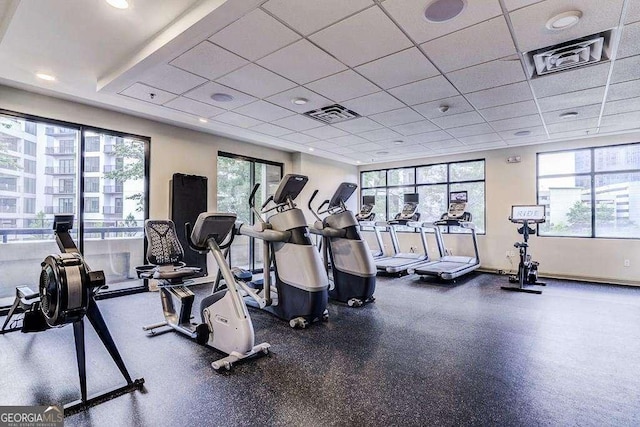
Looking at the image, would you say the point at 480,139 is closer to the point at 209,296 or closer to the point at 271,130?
the point at 271,130

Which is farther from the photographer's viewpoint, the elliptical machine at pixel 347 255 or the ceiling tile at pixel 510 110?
the elliptical machine at pixel 347 255

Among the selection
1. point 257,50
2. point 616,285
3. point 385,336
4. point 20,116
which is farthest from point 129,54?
point 616,285

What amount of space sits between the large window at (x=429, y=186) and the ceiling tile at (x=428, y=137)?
201 centimetres

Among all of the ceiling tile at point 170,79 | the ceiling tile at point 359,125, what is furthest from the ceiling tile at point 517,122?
the ceiling tile at point 170,79

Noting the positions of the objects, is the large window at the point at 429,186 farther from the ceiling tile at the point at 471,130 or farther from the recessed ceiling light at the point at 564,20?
the recessed ceiling light at the point at 564,20

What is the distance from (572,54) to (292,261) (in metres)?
3.41

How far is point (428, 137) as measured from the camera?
248 inches

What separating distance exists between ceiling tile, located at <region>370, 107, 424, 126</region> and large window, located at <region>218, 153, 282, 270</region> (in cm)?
277

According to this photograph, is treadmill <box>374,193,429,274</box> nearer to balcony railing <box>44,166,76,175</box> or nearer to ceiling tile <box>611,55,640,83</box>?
ceiling tile <box>611,55,640,83</box>

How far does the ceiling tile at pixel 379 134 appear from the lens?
5881 millimetres

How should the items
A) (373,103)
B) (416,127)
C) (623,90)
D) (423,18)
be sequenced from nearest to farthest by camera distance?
(423,18) → (623,90) → (373,103) → (416,127)

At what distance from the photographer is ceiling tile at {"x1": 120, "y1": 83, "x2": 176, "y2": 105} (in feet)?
13.0

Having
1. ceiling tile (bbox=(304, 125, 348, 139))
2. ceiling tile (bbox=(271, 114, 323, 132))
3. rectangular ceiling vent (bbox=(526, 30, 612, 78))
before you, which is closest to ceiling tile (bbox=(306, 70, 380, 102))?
ceiling tile (bbox=(271, 114, 323, 132))

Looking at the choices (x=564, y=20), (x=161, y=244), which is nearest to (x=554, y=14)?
(x=564, y=20)
